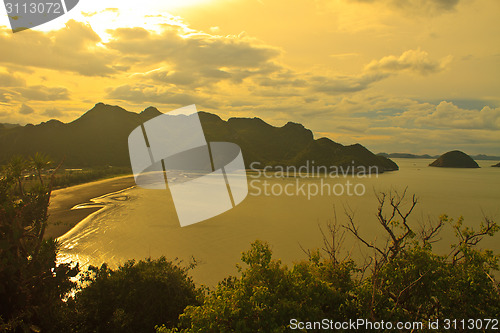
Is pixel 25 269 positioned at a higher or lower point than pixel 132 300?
higher

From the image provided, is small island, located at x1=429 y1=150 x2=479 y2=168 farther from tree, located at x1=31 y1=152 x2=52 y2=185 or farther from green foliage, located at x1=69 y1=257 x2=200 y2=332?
tree, located at x1=31 y1=152 x2=52 y2=185

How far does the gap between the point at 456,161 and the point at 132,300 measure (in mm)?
174093

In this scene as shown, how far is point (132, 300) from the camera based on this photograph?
382 inches

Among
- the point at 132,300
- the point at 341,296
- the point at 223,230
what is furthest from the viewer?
the point at 223,230

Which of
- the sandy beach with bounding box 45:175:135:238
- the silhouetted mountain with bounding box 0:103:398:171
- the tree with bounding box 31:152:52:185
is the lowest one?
the sandy beach with bounding box 45:175:135:238

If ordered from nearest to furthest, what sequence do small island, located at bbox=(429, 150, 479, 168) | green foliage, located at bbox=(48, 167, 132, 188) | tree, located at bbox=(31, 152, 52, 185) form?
tree, located at bbox=(31, 152, 52, 185) < green foliage, located at bbox=(48, 167, 132, 188) < small island, located at bbox=(429, 150, 479, 168)

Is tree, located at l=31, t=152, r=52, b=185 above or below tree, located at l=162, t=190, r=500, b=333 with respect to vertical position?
above

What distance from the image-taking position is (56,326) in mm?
7637

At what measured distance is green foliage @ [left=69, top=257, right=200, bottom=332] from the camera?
886cm

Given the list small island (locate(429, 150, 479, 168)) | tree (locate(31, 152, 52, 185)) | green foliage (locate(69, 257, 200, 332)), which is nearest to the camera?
tree (locate(31, 152, 52, 185))

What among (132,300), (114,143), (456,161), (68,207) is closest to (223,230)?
(132,300)

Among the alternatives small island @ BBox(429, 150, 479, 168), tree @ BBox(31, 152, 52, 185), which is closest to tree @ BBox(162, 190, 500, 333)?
tree @ BBox(31, 152, 52, 185)

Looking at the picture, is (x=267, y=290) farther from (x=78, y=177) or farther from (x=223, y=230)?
(x=78, y=177)

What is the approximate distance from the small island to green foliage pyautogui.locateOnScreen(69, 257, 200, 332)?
171685mm
